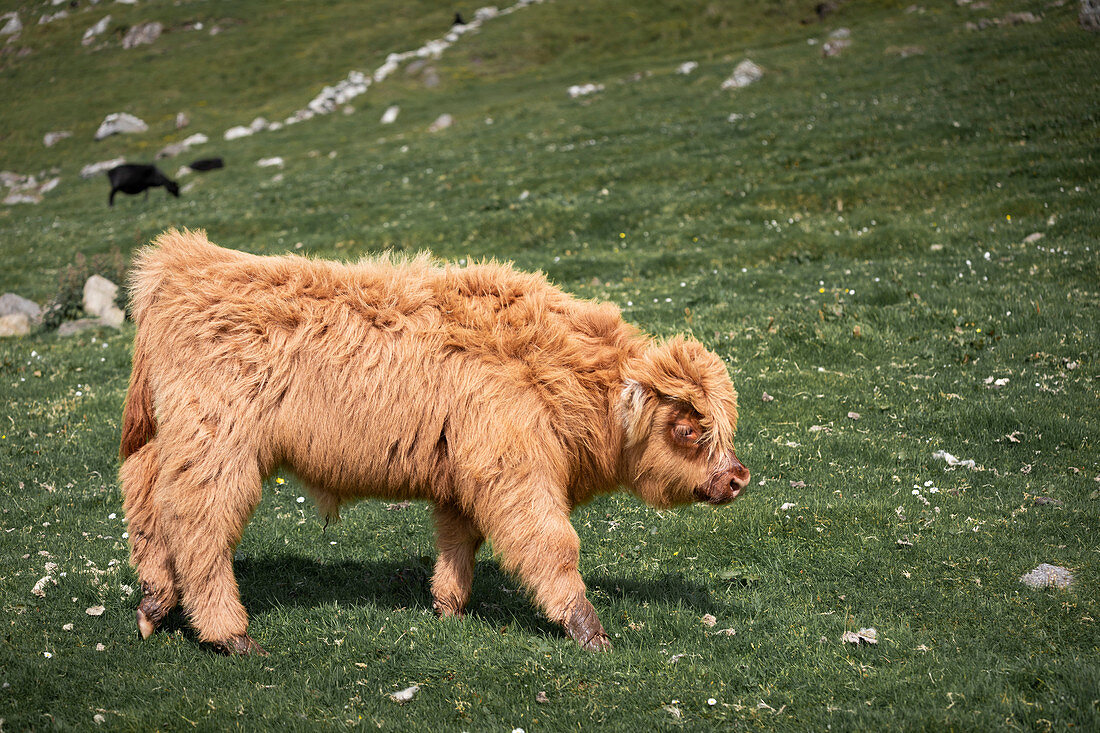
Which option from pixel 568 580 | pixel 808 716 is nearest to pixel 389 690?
pixel 568 580

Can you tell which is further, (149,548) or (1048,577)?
(1048,577)

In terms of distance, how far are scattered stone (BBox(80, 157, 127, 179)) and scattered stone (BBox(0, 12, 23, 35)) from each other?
147ft

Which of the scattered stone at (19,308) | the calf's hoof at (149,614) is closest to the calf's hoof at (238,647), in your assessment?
the calf's hoof at (149,614)

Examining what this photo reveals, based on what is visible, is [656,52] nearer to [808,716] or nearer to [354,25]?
[354,25]

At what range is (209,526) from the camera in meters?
6.21

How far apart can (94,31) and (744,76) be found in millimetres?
65809

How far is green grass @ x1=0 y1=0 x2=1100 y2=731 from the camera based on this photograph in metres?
5.70

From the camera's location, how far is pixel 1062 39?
31.9 metres

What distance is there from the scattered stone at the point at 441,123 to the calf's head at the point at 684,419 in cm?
3662

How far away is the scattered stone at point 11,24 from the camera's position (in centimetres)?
7912

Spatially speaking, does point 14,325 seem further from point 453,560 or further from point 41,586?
point 453,560

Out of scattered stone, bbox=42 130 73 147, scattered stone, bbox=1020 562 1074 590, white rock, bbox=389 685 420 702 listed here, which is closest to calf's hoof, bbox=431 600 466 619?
white rock, bbox=389 685 420 702

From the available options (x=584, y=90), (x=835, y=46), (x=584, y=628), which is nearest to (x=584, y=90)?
(x=584, y=90)

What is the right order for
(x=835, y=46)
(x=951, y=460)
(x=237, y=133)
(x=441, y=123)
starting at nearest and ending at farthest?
(x=951, y=460), (x=835, y=46), (x=441, y=123), (x=237, y=133)
